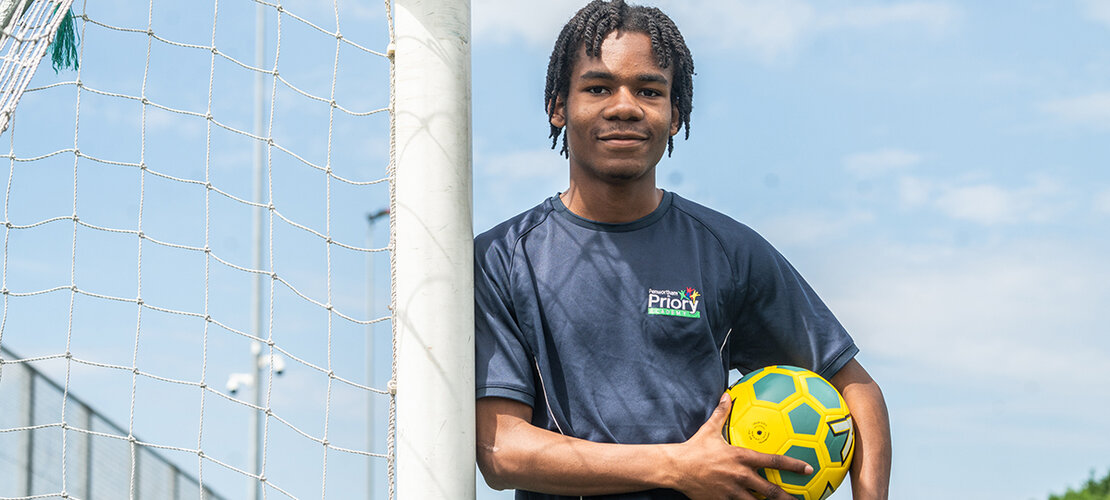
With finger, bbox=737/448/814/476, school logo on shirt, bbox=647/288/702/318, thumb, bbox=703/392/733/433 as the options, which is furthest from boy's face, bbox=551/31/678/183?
finger, bbox=737/448/814/476

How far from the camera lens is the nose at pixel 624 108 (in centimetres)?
312

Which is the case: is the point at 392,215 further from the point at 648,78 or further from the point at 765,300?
the point at 765,300

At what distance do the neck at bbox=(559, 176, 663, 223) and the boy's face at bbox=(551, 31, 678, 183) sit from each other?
3 cm

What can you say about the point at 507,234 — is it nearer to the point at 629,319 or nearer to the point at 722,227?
the point at 629,319

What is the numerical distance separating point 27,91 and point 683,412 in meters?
2.22

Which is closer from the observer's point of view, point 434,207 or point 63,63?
point 434,207

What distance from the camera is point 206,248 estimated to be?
375cm

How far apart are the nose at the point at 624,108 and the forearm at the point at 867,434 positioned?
0.98 metres

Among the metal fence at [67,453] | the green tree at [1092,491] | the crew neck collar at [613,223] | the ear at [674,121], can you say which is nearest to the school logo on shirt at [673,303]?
the crew neck collar at [613,223]


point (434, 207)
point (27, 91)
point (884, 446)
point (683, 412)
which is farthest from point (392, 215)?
point (884, 446)

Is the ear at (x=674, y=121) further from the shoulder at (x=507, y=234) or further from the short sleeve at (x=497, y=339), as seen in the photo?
the short sleeve at (x=497, y=339)

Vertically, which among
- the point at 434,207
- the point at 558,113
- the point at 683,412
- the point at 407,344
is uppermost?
the point at 558,113

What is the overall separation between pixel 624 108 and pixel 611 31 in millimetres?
267

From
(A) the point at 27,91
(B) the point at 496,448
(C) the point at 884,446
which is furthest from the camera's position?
(A) the point at 27,91
